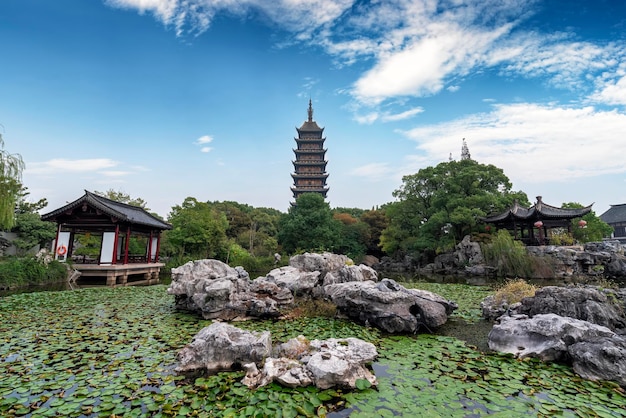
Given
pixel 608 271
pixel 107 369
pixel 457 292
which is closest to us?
pixel 107 369

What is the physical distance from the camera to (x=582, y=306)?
492cm

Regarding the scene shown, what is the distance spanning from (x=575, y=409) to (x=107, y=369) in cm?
469

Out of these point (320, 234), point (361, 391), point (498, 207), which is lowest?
point (361, 391)

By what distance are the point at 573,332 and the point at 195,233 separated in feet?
59.2

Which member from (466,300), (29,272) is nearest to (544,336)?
(466,300)

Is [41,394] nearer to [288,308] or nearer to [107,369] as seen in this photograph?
[107,369]

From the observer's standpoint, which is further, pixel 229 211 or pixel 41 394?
pixel 229 211

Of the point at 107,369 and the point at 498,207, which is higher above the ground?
the point at 498,207

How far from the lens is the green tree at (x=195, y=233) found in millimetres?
18625

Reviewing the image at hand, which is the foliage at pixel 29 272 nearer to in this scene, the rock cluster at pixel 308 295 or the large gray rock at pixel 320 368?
the rock cluster at pixel 308 295

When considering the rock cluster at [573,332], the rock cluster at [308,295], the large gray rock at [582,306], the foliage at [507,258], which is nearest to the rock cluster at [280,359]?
the rock cluster at [308,295]

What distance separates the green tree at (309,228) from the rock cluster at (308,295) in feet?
45.0

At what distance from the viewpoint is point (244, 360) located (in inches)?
146

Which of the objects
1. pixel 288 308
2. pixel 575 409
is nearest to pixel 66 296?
pixel 288 308
